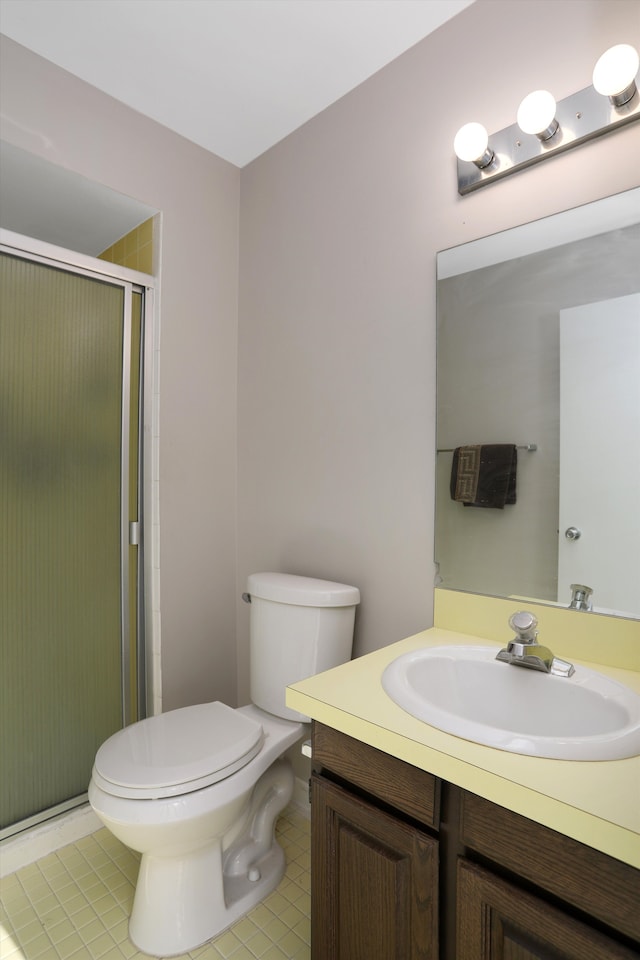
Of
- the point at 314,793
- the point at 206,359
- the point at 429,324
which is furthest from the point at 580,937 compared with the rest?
the point at 206,359

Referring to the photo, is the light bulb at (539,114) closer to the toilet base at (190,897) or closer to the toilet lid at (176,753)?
→ the toilet lid at (176,753)

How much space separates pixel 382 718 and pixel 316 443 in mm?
1065

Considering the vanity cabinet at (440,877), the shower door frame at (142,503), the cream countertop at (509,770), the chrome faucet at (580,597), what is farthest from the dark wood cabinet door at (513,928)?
the shower door frame at (142,503)

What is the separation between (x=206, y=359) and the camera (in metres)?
2.08

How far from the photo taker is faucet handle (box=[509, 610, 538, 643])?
41.9 inches

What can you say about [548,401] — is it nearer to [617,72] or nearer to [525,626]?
[525,626]

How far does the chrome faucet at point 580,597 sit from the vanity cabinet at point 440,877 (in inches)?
21.8

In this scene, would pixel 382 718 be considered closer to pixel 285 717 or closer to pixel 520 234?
pixel 285 717

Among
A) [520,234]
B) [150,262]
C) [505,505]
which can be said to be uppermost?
[150,262]

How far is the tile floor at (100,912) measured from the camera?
1316 mm

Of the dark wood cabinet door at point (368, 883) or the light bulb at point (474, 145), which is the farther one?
the light bulb at point (474, 145)

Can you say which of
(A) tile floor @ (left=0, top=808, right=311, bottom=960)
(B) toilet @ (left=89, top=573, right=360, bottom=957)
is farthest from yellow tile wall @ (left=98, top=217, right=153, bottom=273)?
(A) tile floor @ (left=0, top=808, right=311, bottom=960)

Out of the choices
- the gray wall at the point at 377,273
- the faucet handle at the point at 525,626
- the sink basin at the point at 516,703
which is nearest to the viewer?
the sink basin at the point at 516,703

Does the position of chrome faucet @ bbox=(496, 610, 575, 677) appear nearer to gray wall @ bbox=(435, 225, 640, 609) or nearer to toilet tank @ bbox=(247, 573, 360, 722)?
gray wall @ bbox=(435, 225, 640, 609)
